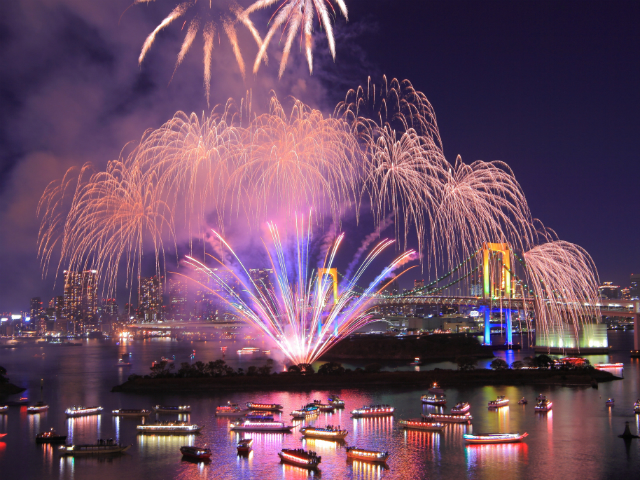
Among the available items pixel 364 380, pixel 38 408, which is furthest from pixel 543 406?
pixel 38 408

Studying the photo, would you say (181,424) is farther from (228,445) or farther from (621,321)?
(621,321)

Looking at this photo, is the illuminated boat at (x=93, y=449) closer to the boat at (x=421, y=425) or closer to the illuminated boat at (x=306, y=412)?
the illuminated boat at (x=306, y=412)

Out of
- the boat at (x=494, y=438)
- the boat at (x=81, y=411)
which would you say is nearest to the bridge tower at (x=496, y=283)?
the boat at (x=494, y=438)

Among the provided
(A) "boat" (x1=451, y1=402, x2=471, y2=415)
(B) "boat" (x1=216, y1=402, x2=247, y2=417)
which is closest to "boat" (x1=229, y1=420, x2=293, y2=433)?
(B) "boat" (x1=216, y1=402, x2=247, y2=417)

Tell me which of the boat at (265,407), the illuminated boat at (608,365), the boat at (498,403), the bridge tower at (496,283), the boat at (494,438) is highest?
the bridge tower at (496,283)

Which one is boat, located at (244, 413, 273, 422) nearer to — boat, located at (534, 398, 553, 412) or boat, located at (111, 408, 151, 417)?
boat, located at (111, 408, 151, 417)

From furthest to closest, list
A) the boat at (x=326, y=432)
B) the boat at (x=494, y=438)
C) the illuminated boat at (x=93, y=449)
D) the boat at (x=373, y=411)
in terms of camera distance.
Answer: the boat at (x=373, y=411), the boat at (x=326, y=432), the boat at (x=494, y=438), the illuminated boat at (x=93, y=449)
